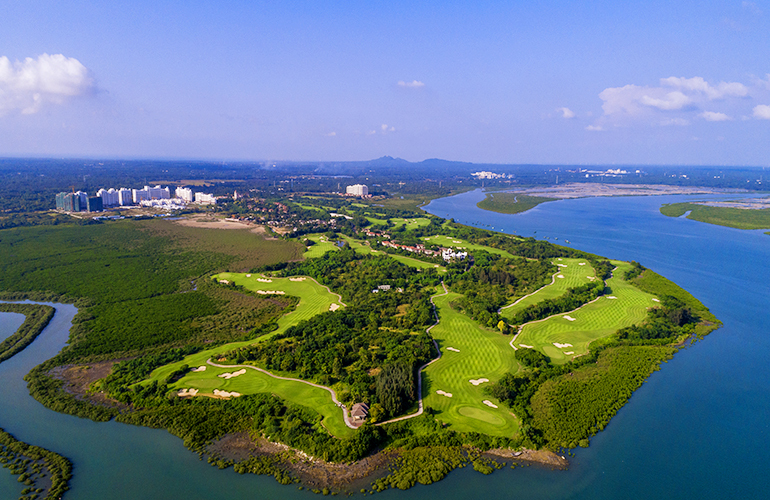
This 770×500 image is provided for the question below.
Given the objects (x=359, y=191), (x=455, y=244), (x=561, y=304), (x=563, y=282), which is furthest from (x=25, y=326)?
(x=359, y=191)

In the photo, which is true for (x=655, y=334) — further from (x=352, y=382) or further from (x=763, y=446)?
(x=352, y=382)

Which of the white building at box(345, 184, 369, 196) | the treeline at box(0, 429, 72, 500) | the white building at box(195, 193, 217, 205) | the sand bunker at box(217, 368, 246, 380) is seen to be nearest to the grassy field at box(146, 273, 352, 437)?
the sand bunker at box(217, 368, 246, 380)

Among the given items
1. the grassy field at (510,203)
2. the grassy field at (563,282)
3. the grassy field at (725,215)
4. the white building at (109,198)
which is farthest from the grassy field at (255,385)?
the grassy field at (725,215)

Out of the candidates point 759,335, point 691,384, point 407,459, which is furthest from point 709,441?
point 759,335

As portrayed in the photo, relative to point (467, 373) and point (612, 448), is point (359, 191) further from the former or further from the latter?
point (612, 448)

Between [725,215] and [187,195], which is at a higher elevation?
[725,215]

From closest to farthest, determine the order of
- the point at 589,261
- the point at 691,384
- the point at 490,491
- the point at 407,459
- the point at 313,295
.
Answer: the point at 490,491, the point at 407,459, the point at 691,384, the point at 313,295, the point at 589,261
